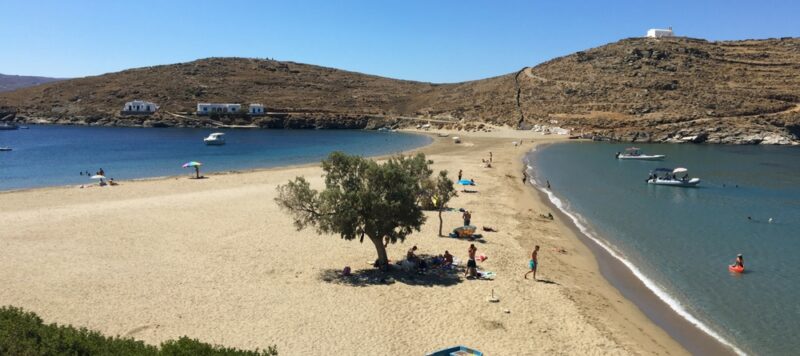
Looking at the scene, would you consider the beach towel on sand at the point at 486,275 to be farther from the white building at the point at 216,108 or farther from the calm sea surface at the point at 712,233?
the white building at the point at 216,108

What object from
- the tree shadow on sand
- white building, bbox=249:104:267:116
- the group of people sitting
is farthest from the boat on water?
white building, bbox=249:104:267:116

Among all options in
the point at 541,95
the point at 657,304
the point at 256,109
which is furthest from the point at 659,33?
the point at 657,304

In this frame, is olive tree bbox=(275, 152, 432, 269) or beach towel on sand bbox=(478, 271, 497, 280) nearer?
olive tree bbox=(275, 152, 432, 269)

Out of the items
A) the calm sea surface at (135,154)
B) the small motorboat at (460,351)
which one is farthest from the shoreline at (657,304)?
the calm sea surface at (135,154)

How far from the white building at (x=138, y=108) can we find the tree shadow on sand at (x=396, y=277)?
428ft

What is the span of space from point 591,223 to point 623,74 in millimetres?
95491

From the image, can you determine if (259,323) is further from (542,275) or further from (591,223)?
(591,223)

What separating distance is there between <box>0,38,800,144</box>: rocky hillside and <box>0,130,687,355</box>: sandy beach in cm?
8065

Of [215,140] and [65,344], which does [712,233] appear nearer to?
[65,344]

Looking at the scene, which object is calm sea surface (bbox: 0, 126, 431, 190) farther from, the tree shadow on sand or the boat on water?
the tree shadow on sand

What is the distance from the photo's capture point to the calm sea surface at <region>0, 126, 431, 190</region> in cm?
5053

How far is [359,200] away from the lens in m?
17.6

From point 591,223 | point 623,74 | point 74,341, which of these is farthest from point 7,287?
point 623,74

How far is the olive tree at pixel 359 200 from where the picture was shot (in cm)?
1780
